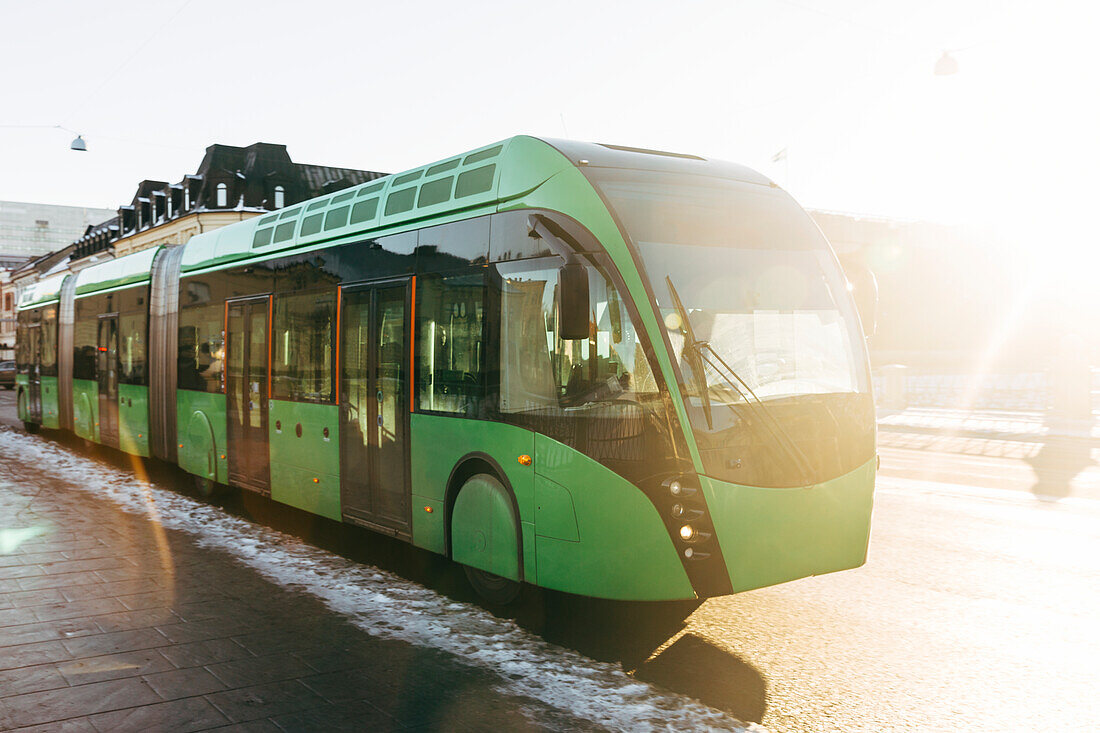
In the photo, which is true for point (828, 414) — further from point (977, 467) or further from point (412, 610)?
point (977, 467)

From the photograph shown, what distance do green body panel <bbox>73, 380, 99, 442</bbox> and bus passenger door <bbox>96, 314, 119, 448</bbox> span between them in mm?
311

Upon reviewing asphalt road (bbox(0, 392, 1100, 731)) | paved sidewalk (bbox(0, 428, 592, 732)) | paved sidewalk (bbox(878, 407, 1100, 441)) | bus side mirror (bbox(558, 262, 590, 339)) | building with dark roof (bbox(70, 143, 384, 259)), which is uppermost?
building with dark roof (bbox(70, 143, 384, 259))

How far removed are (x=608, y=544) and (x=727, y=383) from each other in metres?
1.15

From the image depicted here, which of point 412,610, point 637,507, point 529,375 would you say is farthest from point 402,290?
point 637,507

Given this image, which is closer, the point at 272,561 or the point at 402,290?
the point at 402,290

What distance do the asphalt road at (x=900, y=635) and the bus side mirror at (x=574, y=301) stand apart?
6.17ft

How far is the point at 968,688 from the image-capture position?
496 centimetres

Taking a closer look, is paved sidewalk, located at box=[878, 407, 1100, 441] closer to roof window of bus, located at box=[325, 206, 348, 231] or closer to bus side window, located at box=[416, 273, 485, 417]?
roof window of bus, located at box=[325, 206, 348, 231]

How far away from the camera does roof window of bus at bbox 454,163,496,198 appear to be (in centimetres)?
666

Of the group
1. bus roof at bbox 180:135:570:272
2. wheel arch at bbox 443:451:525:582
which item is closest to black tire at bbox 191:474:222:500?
bus roof at bbox 180:135:570:272

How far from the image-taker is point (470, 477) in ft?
21.9

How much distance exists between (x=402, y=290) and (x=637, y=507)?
2951 millimetres

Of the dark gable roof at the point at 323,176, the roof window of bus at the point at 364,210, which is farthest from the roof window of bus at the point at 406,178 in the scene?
the dark gable roof at the point at 323,176

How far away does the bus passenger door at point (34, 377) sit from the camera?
64.0 feet
